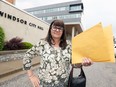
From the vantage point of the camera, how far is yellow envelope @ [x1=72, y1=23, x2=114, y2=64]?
2.01 m

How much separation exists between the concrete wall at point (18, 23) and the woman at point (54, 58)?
32.0 feet

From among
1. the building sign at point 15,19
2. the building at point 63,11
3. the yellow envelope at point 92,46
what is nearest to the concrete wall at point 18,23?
the building sign at point 15,19

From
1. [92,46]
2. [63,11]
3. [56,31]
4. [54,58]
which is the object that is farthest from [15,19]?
[63,11]

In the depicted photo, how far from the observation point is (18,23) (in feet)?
45.7

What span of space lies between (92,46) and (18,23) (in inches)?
484

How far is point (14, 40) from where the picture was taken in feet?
40.1

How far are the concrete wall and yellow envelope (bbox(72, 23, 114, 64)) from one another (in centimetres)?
1007

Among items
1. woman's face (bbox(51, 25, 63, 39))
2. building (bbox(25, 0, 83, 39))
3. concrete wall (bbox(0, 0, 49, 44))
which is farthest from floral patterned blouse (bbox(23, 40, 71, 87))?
building (bbox(25, 0, 83, 39))

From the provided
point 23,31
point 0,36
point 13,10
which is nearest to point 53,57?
point 0,36

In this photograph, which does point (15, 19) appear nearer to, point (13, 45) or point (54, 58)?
point (13, 45)

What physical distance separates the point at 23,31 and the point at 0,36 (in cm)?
485

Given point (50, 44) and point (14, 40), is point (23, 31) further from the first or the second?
point (50, 44)

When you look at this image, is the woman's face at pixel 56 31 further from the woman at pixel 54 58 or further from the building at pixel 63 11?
the building at pixel 63 11

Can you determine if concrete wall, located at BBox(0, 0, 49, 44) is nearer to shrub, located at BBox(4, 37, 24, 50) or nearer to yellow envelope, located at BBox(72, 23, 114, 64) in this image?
shrub, located at BBox(4, 37, 24, 50)
